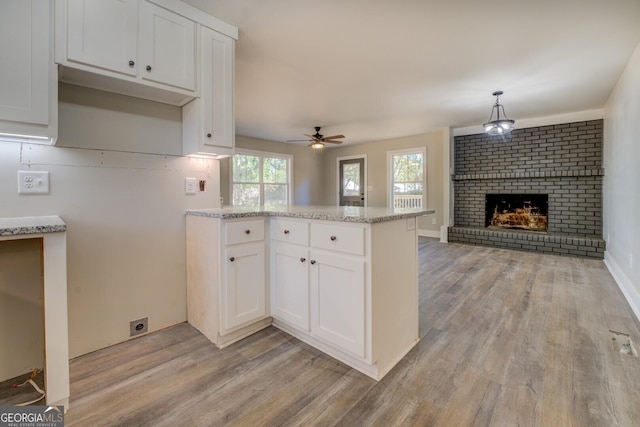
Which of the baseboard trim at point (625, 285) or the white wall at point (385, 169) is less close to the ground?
the white wall at point (385, 169)

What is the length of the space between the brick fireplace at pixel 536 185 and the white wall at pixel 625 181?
775 millimetres

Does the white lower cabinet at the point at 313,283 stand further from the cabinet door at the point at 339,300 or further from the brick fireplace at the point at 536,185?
the brick fireplace at the point at 536,185

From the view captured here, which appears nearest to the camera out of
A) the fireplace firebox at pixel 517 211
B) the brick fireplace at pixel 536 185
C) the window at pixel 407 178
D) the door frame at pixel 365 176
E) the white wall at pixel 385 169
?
the brick fireplace at pixel 536 185

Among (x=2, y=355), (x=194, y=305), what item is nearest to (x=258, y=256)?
(x=194, y=305)

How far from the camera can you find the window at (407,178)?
6.43m

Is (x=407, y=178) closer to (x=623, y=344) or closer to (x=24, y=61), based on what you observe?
(x=623, y=344)

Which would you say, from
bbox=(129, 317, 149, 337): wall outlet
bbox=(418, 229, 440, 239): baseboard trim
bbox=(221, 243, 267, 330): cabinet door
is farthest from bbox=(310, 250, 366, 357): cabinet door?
bbox=(418, 229, 440, 239): baseboard trim

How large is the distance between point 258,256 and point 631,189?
361cm

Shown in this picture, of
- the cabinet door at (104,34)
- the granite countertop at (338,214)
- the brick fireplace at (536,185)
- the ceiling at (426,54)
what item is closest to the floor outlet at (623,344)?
the granite countertop at (338,214)

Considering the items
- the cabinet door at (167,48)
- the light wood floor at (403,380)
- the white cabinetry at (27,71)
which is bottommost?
the light wood floor at (403,380)

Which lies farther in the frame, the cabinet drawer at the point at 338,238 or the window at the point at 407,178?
the window at the point at 407,178

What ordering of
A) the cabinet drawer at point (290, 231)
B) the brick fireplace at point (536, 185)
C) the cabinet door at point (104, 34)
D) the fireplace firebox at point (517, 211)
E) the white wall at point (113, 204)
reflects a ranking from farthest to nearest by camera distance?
1. the fireplace firebox at point (517, 211)
2. the brick fireplace at point (536, 185)
3. the cabinet drawer at point (290, 231)
4. the white wall at point (113, 204)
5. the cabinet door at point (104, 34)

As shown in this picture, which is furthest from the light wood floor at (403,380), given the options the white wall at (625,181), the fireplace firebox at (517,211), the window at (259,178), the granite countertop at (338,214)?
the window at (259,178)

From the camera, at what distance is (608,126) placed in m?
4.14
